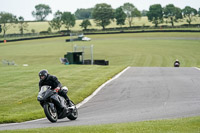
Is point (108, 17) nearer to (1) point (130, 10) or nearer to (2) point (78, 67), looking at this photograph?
(1) point (130, 10)

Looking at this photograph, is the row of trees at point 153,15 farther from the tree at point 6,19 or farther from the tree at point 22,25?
the tree at point 6,19

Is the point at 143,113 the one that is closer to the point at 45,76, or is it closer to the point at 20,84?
the point at 45,76

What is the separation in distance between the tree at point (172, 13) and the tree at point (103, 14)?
21931 mm

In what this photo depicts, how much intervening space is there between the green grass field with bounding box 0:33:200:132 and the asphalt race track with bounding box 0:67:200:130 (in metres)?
1.41

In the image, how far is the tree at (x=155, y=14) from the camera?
16488cm

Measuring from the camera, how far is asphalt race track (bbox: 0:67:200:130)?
42.3ft

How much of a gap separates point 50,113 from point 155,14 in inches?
6161

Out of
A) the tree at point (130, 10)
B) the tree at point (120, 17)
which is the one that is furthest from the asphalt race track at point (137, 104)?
the tree at point (130, 10)

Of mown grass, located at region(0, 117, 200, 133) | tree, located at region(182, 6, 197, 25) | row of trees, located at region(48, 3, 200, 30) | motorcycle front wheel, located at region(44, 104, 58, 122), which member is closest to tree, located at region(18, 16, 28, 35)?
row of trees, located at region(48, 3, 200, 30)

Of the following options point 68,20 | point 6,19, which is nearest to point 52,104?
point 68,20

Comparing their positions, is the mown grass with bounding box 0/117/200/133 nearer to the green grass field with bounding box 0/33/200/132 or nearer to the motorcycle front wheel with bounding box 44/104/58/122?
the green grass field with bounding box 0/33/200/132

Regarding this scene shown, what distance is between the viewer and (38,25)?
190 meters

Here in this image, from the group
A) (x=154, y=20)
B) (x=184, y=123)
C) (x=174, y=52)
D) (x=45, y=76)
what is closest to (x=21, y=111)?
(x=45, y=76)

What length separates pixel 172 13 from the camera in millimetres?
163000
